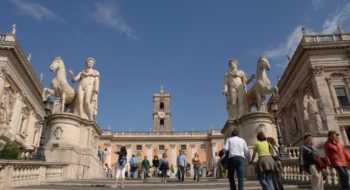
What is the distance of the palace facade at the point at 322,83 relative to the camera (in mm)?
25281

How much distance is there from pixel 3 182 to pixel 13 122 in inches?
954

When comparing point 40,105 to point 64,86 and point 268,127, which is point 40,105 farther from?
point 268,127

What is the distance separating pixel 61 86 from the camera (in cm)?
1559

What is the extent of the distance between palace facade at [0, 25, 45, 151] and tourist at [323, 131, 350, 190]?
90.7 ft

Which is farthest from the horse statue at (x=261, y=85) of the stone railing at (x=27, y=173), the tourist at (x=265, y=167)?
the stone railing at (x=27, y=173)

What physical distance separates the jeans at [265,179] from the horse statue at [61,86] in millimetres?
12936

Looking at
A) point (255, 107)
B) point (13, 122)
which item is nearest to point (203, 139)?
point (13, 122)

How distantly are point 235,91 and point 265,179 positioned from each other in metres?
10.8

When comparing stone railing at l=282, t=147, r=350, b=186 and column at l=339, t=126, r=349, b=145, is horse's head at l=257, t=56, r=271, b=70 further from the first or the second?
column at l=339, t=126, r=349, b=145

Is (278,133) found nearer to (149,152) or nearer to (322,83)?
(322,83)

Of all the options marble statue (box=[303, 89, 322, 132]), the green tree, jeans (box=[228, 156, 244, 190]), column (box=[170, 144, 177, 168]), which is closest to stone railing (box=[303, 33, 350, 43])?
marble statue (box=[303, 89, 322, 132])

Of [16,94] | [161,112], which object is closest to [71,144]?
[16,94]

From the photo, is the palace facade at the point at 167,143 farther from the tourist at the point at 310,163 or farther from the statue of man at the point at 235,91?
the tourist at the point at 310,163

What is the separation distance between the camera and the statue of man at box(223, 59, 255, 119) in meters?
16.3
